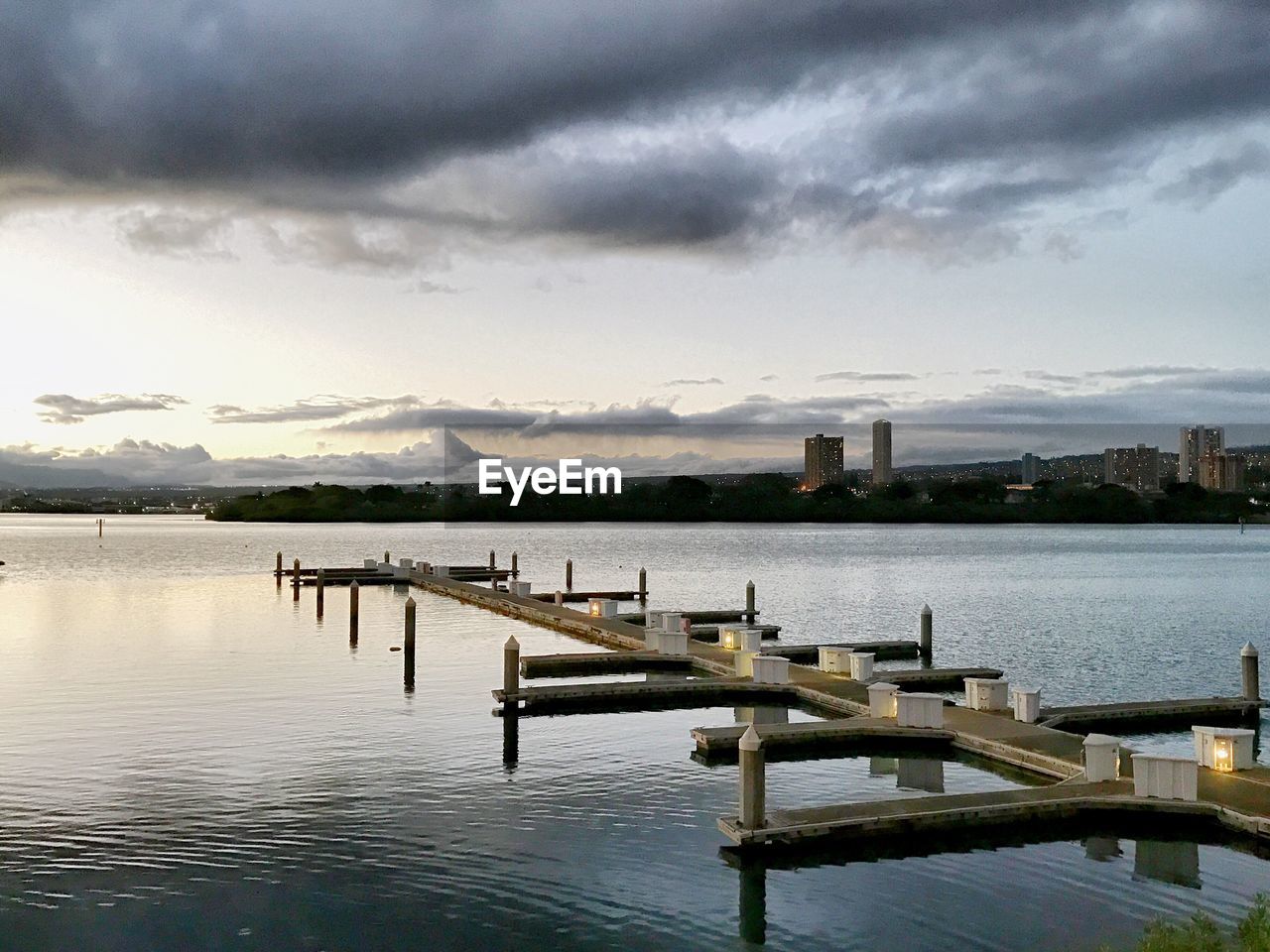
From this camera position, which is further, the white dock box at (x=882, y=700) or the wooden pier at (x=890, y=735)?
the white dock box at (x=882, y=700)

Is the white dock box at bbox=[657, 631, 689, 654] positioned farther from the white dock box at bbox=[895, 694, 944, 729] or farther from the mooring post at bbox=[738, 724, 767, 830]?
the mooring post at bbox=[738, 724, 767, 830]

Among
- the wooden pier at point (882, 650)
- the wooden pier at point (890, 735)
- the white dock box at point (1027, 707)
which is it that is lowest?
the wooden pier at point (882, 650)

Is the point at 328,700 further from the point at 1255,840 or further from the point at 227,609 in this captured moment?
the point at 227,609

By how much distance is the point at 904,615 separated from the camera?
52.9 metres

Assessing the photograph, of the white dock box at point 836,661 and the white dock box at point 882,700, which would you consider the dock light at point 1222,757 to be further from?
the white dock box at point 836,661

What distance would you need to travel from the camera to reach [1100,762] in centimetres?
1573

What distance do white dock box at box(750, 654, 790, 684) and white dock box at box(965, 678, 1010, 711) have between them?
4.59 meters

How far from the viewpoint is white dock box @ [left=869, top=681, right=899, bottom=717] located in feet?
67.5

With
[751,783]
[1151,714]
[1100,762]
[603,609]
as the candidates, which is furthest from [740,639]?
[751,783]

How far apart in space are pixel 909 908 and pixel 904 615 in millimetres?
41803

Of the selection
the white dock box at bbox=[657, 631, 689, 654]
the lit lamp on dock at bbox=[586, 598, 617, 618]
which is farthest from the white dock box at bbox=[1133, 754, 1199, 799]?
the lit lamp on dock at bbox=[586, 598, 617, 618]

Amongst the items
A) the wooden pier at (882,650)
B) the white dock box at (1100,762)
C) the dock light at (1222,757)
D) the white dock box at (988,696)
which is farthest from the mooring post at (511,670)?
the dock light at (1222,757)

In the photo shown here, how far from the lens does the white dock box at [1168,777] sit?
1443 cm

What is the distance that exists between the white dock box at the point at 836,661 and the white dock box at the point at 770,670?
5.59ft
